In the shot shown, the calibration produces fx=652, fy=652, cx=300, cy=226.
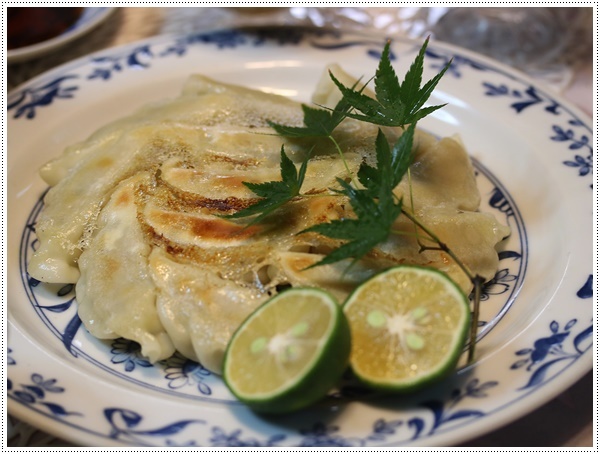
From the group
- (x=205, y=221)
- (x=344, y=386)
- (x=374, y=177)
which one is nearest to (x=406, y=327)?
(x=344, y=386)

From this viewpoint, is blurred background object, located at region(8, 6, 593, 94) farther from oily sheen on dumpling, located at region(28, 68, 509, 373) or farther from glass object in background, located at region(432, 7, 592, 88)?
oily sheen on dumpling, located at region(28, 68, 509, 373)

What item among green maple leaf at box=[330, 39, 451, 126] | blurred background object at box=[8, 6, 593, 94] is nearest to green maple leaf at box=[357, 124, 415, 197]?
green maple leaf at box=[330, 39, 451, 126]

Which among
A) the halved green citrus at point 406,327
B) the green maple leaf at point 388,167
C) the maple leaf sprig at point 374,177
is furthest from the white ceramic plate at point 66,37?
the halved green citrus at point 406,327

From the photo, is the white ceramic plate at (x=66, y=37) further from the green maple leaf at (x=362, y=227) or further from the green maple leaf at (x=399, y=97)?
the green maple leaf at (x=362, y=227)

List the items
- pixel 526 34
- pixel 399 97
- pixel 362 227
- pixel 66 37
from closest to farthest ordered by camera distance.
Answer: pixel 362 227
pixel 399 97
pixel 66 37
pixel 526 34

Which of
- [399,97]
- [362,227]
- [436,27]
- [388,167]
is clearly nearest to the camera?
[362,227]

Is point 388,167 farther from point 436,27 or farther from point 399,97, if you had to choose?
point 436,27
